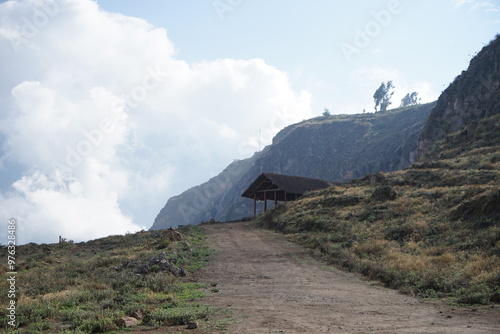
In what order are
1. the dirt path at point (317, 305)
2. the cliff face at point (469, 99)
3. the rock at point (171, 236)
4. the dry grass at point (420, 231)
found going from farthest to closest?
the cliff face at point (469, 99), the rock at point (171, 236), the dry grass at point (420, 231), the dirt path at point (317, 305)

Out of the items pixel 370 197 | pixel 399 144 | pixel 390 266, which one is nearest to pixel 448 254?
pixel 390 266

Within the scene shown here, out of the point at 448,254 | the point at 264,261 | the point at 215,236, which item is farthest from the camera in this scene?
the point at 215,236

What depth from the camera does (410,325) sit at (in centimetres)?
813

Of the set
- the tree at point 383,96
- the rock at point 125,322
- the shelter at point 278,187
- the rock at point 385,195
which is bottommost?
the rock at point 125,322

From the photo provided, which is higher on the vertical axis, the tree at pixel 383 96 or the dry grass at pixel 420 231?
the tree at pixel 383 96

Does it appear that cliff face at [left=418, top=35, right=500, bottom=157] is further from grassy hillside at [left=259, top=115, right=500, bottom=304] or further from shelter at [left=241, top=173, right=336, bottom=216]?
grassy hillside at [left=259, top=115, right=500, bottom=304]

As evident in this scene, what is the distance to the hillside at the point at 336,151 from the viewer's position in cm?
Answer: 12188

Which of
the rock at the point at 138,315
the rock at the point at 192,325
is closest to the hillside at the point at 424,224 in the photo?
the rock at the point at 192,325

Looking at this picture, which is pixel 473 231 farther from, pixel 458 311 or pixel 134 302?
pixel 134 302

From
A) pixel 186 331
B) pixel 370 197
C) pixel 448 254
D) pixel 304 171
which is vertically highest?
pixel 304 171

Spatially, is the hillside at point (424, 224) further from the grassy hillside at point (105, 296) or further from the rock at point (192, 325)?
the grassy hillside at point (105, 296)

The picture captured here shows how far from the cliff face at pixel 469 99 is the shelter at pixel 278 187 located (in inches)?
916

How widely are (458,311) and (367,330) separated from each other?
10.9 ft

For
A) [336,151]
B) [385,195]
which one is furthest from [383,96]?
[385,195]
